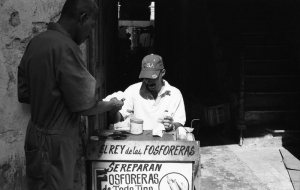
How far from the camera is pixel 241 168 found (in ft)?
21.0

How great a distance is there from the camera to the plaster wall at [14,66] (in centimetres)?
299

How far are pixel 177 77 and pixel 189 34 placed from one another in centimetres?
208

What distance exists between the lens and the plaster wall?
9.80 ft

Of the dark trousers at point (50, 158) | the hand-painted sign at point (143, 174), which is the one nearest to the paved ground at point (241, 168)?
the hand-painted sign at point (143, 174)

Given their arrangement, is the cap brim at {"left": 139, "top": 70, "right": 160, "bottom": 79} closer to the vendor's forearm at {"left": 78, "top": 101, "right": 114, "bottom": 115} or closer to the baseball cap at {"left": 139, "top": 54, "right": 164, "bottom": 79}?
the baseball cap at {"left": 139, "top": 54, "right": 164, "bottom": 79}

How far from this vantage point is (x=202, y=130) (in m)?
9.07

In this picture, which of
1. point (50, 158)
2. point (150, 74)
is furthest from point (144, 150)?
point (150, 74)

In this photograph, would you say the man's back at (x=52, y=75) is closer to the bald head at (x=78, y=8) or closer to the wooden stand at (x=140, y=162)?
the bald head at (x=78, y=8)

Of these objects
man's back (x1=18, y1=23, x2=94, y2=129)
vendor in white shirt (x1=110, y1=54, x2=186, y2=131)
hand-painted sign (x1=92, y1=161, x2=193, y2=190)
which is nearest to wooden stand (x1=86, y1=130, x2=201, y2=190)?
hand-painted sign (x1=92, y1=161, x2=193, y2=190)

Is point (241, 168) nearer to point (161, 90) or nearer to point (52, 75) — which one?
point (161, 90)

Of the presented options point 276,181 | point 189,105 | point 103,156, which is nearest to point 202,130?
point 189,105

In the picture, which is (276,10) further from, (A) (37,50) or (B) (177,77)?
→ (A) (37,50)

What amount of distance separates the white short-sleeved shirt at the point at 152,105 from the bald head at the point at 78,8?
1.89 meters

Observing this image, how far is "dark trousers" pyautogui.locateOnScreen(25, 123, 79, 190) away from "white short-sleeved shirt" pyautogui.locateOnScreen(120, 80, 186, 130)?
5.71 ft
